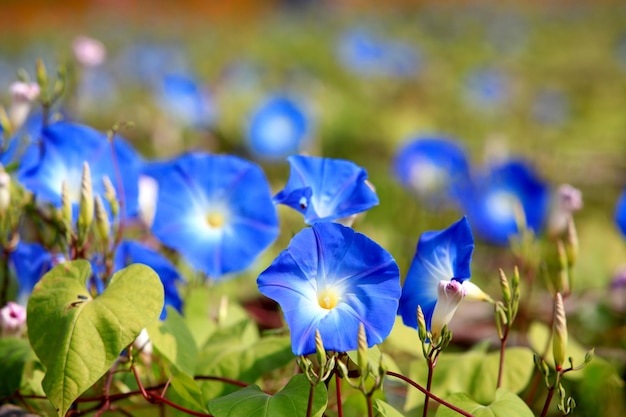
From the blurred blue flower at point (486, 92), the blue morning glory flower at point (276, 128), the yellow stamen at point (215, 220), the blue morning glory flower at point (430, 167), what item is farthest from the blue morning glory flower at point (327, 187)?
the blurred blue flower at point (486, 92)

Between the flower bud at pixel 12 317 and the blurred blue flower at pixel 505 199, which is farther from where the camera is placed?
the blurred blue flower at pixel 505 199

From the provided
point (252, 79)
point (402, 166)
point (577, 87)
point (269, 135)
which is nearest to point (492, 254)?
point (402, 166)

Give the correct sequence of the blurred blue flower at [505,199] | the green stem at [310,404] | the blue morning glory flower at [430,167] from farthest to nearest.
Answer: the blue morning glory flower at [430,167]
the blurred blue flower at [505,199]
the green stem at [310,404]

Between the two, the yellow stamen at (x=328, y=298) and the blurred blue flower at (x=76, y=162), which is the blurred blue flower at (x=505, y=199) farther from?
the yellow stamen at (x=328, y=298)

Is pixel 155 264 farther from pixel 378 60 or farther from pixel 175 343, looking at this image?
pixel 378 60

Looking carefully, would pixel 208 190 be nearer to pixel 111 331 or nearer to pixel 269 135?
pixel 111 331

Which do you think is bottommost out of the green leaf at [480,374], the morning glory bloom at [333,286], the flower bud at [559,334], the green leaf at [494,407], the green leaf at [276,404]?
the green leaf at [480,374]

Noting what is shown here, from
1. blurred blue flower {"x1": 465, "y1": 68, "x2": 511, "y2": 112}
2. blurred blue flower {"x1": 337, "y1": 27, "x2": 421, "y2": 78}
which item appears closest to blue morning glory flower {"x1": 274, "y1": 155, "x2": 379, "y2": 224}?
blurred blue flower {"x1": 465, "y1": 68, "x2": 511, "y2": 112}
